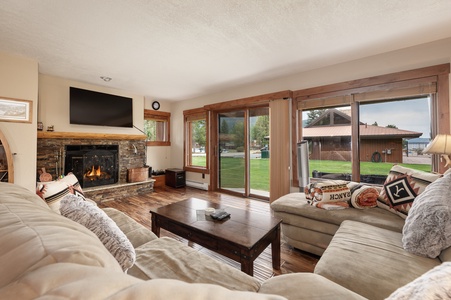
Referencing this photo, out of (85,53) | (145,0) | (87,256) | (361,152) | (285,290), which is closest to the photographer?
(87,256)

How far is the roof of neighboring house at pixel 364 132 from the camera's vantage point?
283 centimetres

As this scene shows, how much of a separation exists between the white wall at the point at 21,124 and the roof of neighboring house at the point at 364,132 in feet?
14.9

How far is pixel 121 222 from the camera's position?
5.83 ft

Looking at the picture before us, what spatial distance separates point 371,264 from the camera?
1166mm

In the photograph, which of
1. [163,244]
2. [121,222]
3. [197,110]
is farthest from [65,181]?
[197,110]

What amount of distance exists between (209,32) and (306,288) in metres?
2.48

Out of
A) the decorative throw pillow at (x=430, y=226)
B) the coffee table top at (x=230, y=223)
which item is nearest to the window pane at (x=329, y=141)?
the decorative throw pillow at (x=430, y=226)

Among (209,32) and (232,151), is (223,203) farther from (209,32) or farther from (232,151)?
(209,32)

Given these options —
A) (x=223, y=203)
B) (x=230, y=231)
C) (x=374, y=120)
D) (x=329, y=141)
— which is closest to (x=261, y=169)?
(x=223, y=203)

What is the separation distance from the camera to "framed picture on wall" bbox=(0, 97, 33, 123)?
112 inches

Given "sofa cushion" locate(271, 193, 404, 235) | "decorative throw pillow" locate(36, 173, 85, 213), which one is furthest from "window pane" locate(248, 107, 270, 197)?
"decorative throw pillow" locate(36, 173, 85, 213)

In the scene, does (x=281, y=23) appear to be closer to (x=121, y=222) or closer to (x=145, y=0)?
(x=145, y=0)

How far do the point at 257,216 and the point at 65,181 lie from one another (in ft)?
6.53

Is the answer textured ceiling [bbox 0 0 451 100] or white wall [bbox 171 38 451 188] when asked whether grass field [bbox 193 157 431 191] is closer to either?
white wall [bbox 171 38 451 188]
